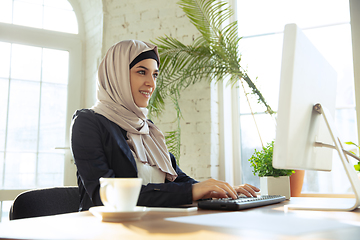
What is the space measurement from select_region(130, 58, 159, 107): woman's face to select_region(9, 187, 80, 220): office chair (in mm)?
555

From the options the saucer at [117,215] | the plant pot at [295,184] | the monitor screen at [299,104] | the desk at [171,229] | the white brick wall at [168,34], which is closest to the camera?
the desk at [171,229]

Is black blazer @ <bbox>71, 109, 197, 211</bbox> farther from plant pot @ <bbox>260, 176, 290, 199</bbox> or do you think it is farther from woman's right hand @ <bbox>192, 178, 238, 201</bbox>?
plant pot @ <bbox>260, 176, 290, 199</bbox>

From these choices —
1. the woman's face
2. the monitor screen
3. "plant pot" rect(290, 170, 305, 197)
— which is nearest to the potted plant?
"plant pot" rect(290, 170, 305, 197)

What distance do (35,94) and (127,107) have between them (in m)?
1.79

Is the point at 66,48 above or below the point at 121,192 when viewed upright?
above

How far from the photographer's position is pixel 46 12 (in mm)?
3229

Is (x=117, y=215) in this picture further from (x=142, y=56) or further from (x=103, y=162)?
(x=142, y=56)

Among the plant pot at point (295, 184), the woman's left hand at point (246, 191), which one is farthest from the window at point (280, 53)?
the woman's left hand at point (246, 191)

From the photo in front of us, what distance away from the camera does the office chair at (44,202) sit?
3.61 ft

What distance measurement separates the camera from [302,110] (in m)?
0.82

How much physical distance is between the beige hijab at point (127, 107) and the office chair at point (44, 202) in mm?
323

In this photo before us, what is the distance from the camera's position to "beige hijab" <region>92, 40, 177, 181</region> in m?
1.51

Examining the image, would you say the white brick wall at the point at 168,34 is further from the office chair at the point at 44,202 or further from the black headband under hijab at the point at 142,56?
the office chair at the point at 44,202

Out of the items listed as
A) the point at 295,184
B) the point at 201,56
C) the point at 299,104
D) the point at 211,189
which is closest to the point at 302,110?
the point at 299,104
